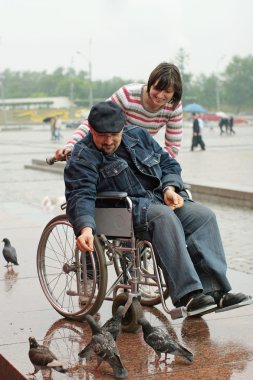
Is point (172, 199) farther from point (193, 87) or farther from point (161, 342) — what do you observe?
point (193, 87)

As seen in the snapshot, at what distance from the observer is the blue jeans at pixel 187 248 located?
446cm

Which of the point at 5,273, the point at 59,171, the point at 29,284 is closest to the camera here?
the point at 29,284

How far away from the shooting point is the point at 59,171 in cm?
1997

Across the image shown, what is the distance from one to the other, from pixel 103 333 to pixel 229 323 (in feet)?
4.13

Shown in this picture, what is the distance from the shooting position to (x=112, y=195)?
184 inches

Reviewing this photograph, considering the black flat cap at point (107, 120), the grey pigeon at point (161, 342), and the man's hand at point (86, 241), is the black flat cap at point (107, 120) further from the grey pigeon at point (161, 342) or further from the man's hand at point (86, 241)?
the grey pigeon at point (161, 342)

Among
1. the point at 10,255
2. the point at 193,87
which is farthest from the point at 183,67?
the point at 10,255

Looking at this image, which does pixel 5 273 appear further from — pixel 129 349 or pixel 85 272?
pixel 129 349

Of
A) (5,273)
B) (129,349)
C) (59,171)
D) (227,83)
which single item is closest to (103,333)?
(129,349)

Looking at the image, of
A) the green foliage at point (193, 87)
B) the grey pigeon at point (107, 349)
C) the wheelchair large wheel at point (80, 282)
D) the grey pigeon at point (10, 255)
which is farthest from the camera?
the green foliage at point (193, 87)

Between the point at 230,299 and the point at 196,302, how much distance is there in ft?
0.74

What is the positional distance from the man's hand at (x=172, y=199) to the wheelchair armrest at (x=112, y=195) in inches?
11.5

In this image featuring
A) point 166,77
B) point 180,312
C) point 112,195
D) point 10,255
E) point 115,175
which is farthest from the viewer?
point 10,255

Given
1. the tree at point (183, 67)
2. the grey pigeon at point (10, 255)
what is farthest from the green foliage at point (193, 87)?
the grey pigeon at point (10, 255)
